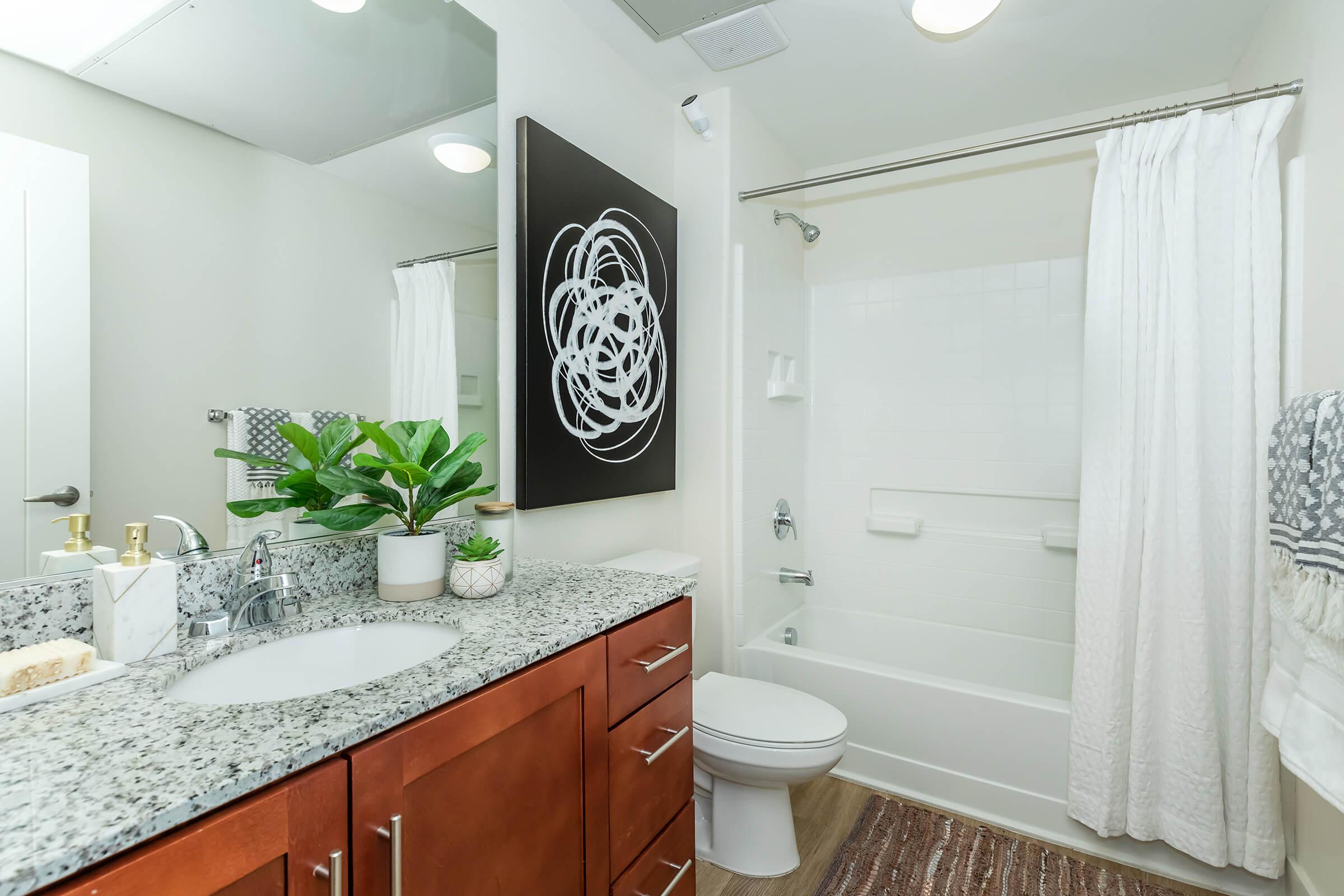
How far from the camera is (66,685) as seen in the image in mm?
757

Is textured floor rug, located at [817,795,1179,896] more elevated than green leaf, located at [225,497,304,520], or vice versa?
green leaf, located at [225,497,304,520]

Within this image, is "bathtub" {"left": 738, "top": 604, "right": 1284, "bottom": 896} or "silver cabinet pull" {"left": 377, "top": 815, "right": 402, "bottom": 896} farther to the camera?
"bathtub" {"left": 738, "top": 604, "right": 1284, "bottom": 896}

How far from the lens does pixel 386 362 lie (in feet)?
4.34

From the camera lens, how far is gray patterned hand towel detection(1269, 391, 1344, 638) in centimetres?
→ 106

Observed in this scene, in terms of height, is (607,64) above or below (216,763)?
above

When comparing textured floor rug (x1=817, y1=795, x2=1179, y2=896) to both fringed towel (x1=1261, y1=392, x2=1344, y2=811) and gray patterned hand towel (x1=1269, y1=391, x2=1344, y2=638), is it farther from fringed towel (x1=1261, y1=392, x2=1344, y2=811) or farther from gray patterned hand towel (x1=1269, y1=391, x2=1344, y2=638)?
gray patterned hand towel (x1=1269, y1=391, x2=1344, y2=638)

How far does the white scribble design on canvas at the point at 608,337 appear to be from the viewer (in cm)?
178

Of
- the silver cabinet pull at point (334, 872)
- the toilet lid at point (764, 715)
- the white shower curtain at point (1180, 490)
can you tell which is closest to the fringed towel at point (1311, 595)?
the white shower curtain at point (1180, 490)

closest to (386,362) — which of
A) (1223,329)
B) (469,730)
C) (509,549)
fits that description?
(509,549)

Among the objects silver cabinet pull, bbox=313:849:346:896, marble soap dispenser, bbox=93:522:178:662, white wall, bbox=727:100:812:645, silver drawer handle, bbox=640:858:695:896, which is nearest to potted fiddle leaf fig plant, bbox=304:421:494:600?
marble soap dispenser, bbox=93:522:178:662

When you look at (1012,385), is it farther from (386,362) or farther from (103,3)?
(103,3)

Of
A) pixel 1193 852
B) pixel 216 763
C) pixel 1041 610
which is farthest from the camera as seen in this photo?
pixel 1041 610

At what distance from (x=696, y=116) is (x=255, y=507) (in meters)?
1.82

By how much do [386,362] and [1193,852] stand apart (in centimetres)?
237
